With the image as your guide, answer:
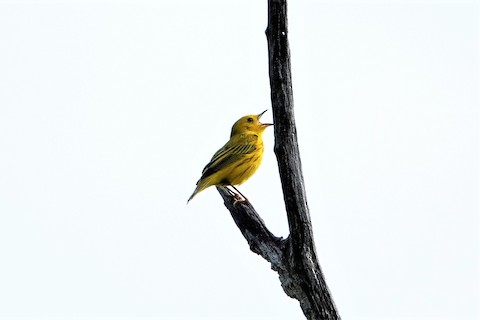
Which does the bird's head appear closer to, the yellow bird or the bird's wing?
the yellow bird

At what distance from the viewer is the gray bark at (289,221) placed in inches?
254

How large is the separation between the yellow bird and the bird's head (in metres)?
0.38

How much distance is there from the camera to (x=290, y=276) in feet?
25.5

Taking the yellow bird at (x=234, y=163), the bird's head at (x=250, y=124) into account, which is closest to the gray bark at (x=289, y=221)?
the yellow bird at (x=234, y=163)

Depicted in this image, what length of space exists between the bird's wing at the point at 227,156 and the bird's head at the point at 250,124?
2.23 feet

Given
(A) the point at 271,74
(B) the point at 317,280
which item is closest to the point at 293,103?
(A) the point at 271,74

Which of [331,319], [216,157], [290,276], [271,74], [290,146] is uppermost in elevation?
[216,157]

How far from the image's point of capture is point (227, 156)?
10703mm

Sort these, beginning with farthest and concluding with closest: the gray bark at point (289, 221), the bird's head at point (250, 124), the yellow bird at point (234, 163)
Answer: the bird's head at point (250, 124)
the yellow bird at point (234, 163)
the gray bark at point (289, 221)

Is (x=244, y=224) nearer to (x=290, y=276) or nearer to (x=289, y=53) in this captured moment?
(x=290, y=276)

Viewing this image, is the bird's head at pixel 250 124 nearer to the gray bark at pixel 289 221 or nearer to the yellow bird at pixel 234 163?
the yellow bird at pixel 234 163

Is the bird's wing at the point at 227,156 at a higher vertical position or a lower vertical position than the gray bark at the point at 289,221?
higher

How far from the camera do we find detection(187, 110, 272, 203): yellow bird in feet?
34.8

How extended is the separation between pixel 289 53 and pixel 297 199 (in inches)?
51.6
